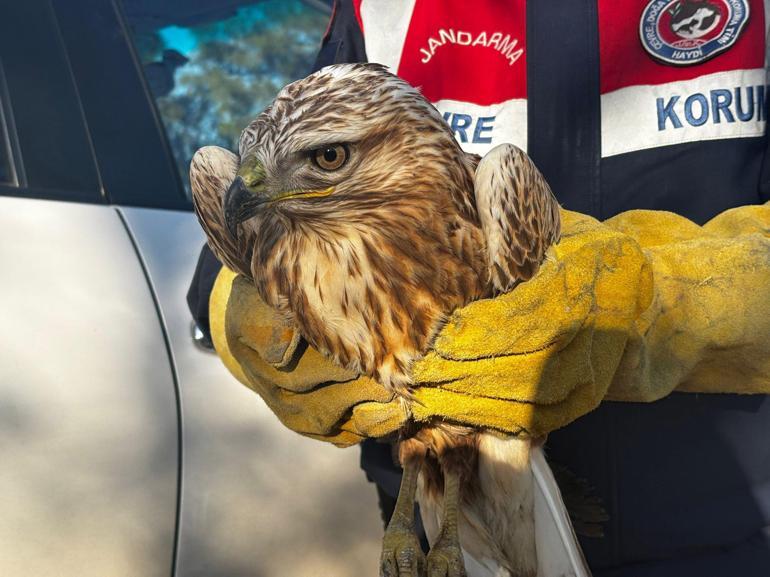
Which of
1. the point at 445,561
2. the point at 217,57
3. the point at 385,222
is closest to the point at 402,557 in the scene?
the point at 445,561

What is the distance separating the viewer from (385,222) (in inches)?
61.6

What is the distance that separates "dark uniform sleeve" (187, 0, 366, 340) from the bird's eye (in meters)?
0.62

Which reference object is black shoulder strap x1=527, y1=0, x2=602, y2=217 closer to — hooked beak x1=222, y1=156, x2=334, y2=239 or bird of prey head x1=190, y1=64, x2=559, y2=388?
bird of prey head x1=190, y1=64, x2=559, y2=388

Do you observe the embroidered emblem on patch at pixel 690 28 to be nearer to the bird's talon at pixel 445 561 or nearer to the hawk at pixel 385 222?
the hawk at pixel 385 222

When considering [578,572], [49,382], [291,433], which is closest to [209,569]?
[291,433]

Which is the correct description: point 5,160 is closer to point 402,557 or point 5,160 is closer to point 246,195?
point 246,195

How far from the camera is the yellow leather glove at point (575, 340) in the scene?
5.17ft

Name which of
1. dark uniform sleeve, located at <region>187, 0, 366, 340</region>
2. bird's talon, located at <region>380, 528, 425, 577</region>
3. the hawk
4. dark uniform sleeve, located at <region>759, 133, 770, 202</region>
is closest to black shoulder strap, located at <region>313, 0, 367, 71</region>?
dark uniform sleeve, located at <region>187, 0, 366, 340</region>

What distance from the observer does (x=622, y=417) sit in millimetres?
2119

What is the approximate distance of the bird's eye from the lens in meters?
1.53

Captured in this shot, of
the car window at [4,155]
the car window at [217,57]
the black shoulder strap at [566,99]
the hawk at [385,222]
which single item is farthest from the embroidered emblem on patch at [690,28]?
the car window at [4,155]

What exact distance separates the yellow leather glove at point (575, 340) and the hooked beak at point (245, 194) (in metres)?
0.33

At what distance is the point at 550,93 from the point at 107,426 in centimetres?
146

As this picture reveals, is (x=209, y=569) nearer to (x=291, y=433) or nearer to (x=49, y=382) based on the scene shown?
(x=291, y=433)
